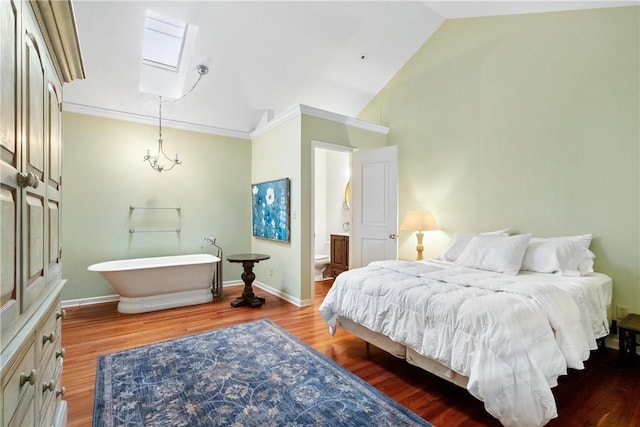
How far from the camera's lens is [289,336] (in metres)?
3.04

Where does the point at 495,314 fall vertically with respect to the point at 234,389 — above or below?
above

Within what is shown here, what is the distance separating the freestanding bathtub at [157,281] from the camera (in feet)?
12.2

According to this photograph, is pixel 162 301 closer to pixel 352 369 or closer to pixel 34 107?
pixel 352 369

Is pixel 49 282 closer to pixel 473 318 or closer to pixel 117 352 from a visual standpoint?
pixel 117 352

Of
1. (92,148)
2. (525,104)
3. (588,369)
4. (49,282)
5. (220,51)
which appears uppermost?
(220,51)

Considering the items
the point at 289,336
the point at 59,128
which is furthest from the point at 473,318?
the point at 59,128

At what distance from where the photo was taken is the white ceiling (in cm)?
332

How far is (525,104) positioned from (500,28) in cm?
97

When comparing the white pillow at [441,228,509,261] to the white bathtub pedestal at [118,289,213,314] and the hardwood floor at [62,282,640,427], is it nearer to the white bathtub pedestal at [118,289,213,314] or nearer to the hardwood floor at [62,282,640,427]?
the hardwood floor at [62,282,640,427]

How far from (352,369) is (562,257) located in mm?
2076

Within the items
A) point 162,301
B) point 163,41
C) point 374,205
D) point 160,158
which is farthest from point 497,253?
point 160,158

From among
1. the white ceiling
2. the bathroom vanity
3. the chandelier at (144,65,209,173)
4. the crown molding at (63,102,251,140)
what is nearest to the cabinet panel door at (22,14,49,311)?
the white ceiling

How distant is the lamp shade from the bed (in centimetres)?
87

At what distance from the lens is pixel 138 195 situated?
4.45 metres
